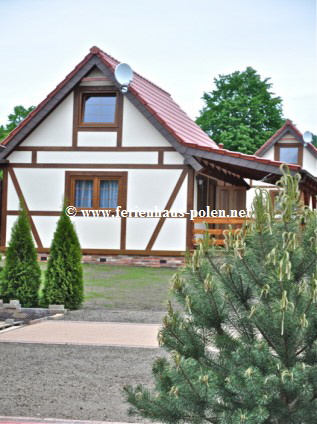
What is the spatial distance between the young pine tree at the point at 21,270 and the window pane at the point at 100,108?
9.31 meters

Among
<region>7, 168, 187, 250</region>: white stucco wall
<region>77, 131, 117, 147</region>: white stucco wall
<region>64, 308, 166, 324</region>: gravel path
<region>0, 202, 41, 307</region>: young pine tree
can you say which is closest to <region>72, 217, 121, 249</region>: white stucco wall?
<region>7, 168, 187, 250</region>: white stucco wall

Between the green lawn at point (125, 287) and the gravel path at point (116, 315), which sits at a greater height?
the green lawn at point (125, 287)

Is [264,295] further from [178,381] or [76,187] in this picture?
[76,187]

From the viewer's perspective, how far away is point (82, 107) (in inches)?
870

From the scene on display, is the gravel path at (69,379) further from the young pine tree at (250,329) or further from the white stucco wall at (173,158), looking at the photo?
the white stucco wall at (173,158)

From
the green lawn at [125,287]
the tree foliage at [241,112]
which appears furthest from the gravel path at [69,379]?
the tree foliage at [241,112]

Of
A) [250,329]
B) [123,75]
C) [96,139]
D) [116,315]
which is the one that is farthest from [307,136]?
[250,329]

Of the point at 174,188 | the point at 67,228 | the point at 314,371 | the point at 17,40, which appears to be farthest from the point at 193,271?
the point at 174,188

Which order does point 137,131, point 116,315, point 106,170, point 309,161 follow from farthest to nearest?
point 309,161, point 106,170, point 137,131, point 116,315

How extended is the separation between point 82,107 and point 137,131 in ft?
6.35

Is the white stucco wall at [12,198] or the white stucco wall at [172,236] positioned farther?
the white stucco wall at [12,198]

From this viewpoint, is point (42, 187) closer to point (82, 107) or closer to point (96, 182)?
point (96, 182)

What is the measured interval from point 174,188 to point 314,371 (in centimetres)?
1782

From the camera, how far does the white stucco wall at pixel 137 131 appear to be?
69.9 feet
